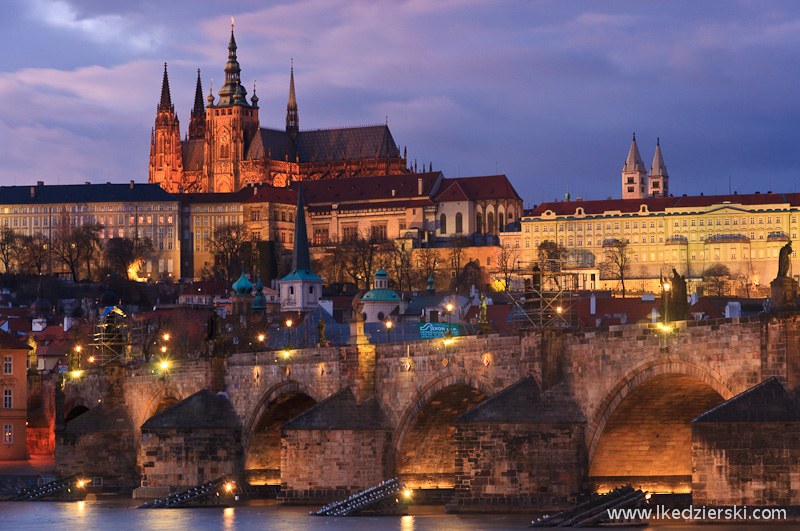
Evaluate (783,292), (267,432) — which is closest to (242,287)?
(267,432)

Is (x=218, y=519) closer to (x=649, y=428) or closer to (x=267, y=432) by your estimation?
(x=267, y=432)

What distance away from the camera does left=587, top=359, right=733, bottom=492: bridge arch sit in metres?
36.4

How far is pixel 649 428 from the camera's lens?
3866 cm

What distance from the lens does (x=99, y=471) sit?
63.5 metres

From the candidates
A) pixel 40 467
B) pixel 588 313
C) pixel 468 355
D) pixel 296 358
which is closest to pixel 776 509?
pixel 468 355

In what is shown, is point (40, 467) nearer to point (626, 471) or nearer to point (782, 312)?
point (626, 471)

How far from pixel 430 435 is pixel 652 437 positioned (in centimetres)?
969

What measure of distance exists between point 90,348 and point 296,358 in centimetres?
6046

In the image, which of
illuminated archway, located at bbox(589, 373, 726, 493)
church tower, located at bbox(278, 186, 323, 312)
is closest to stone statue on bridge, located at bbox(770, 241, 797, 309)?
illuminated archway, located at bbox(589, 373, 726, 493)

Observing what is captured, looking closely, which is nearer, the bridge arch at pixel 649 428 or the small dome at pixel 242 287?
the bridge arch at pixel 649 428

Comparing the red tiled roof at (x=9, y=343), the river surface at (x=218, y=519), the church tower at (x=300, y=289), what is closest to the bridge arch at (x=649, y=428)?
the river surface at (x=218, y=519)

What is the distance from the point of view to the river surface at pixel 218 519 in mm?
39562

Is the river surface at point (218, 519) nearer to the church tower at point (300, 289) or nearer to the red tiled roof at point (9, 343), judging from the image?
the red tiled roof at point (9, 343)

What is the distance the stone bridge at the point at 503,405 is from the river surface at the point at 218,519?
1.17 m
